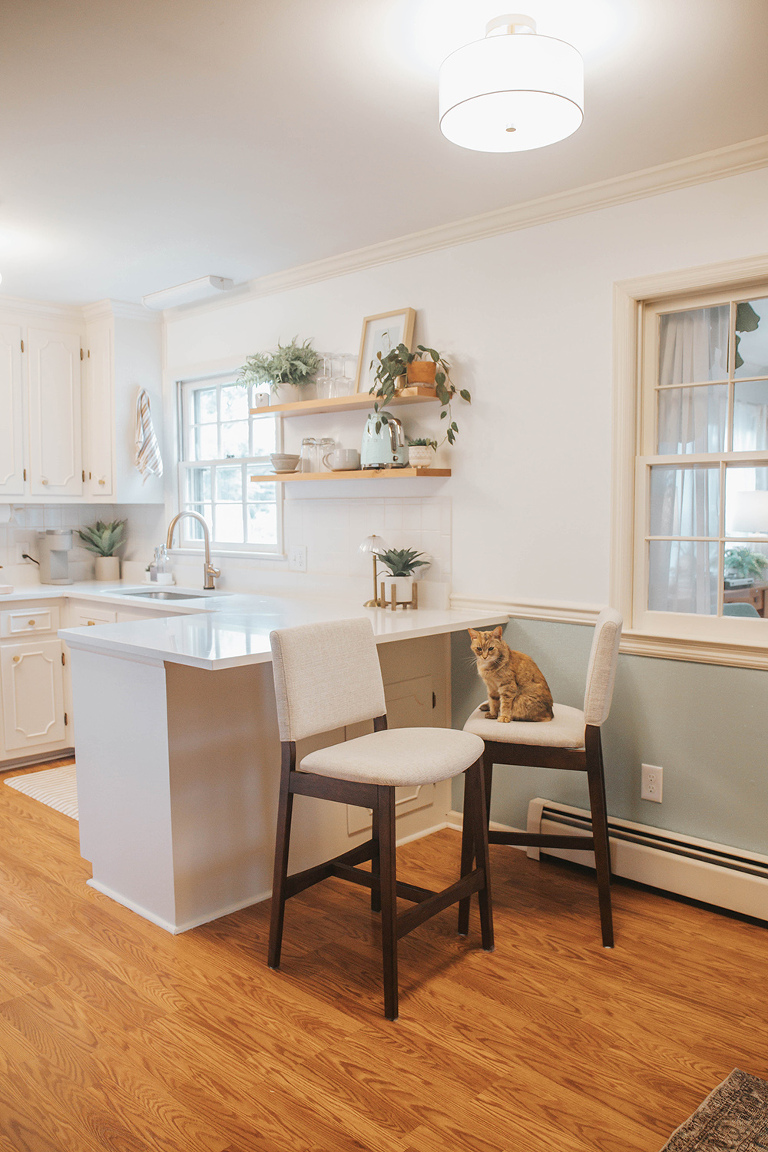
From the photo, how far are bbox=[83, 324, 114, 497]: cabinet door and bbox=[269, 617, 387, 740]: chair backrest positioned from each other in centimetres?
269

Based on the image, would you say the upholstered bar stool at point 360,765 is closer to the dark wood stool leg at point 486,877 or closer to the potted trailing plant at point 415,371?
the dark wood stool leg at point 486,877

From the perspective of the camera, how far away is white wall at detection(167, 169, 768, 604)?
2678 millimetres

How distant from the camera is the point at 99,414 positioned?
461 cm

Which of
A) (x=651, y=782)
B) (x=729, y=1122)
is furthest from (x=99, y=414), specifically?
(x=729, y=1122)

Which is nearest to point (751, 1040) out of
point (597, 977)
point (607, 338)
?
point (597, 977)

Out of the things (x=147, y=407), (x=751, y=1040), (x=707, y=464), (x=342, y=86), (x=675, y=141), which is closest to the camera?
(x=751, y=1040)

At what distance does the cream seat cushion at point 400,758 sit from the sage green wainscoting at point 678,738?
78 centimetres

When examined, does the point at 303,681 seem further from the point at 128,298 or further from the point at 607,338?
the point at 128,298

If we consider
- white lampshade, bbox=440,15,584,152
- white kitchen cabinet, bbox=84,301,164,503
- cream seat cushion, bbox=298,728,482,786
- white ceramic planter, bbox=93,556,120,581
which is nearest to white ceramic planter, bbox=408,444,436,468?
cream seat cushion, bbox=298,728,482,786

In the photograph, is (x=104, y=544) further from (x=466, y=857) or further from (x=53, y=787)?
(x=466, y=857)

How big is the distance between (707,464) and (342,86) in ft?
5.16

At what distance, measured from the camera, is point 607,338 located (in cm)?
285

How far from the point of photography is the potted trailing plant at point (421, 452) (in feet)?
10.8

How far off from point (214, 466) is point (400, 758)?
2.80m
